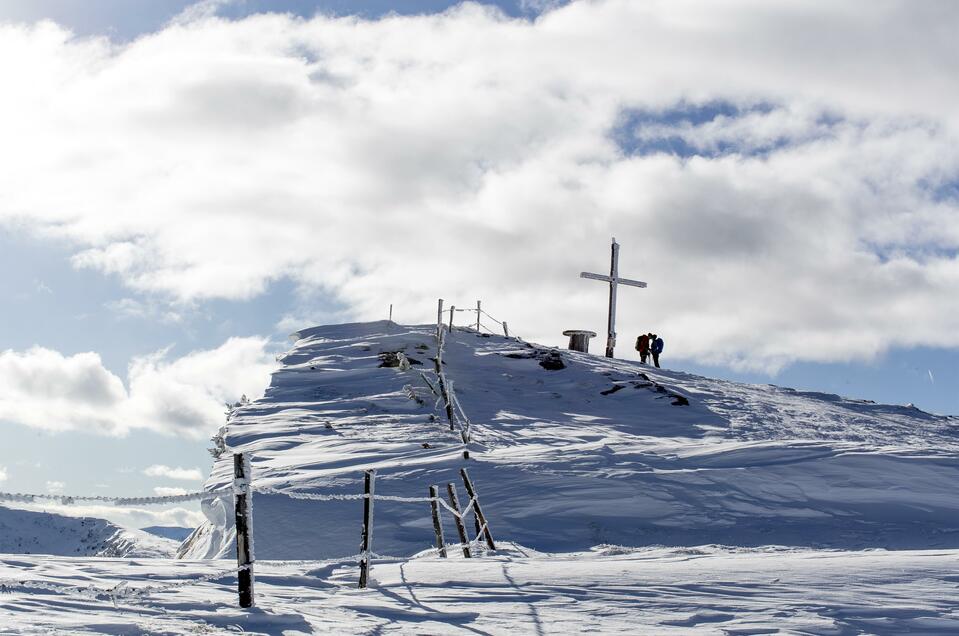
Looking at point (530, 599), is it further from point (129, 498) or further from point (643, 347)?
point (643, 347)

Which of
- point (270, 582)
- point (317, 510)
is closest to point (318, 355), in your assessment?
point (317, 510)

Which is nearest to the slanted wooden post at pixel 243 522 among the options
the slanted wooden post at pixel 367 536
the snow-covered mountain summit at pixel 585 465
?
the slanted wooden post at pixel 367 536

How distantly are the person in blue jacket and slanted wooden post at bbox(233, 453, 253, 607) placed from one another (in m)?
30.7

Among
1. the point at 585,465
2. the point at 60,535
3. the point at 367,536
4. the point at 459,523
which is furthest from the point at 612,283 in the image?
the point at 60,535

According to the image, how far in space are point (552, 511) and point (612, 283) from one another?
77.7ft

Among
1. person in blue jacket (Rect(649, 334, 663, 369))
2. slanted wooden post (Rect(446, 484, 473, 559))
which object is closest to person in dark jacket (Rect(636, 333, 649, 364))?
person in blue jacket (Rect(649, 334, 663, 369))

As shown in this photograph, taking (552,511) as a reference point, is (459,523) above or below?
above

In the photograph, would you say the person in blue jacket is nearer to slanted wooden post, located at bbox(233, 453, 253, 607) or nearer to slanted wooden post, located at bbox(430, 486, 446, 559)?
slanted wooden post, located at bbox(430, 486, 446, 559)

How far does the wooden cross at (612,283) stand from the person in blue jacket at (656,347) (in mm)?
1778

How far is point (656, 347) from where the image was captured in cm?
3800

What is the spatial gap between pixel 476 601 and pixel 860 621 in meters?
3.22

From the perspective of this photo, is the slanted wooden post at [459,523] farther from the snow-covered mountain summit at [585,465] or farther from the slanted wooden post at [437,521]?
the snow-covered mountain summit at [585,465]

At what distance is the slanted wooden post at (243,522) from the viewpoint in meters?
8.22

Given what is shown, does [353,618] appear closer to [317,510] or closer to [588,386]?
[317,510]
